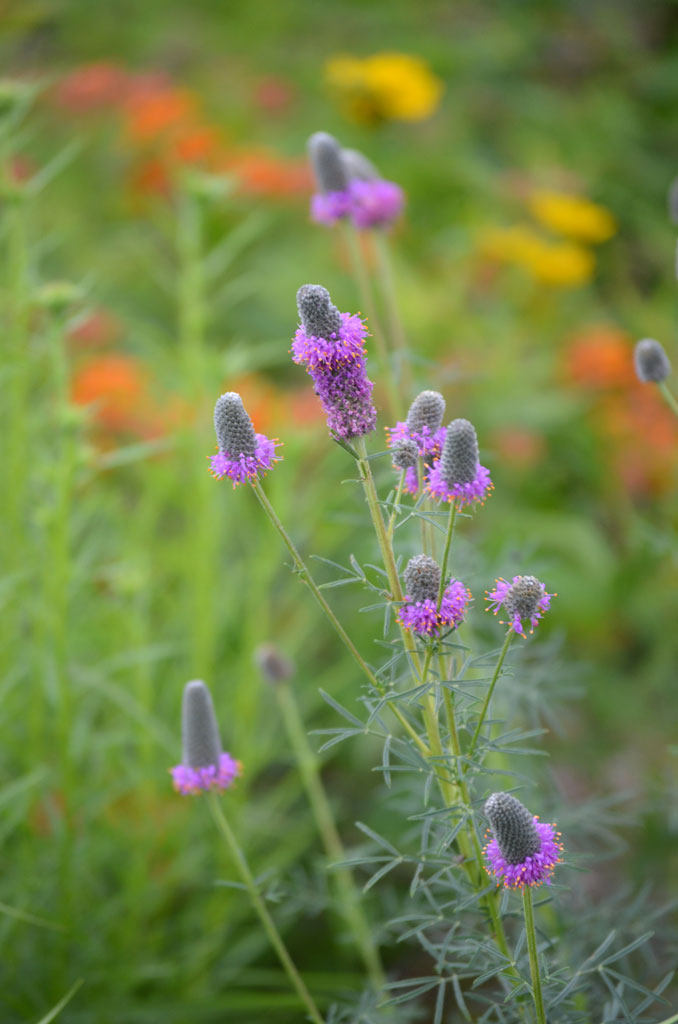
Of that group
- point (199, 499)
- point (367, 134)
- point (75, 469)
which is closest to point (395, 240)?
point (367, 134)

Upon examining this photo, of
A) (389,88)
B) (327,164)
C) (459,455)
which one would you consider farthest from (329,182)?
(389,88)

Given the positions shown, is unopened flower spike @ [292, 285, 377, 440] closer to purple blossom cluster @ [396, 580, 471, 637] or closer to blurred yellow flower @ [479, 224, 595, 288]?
purple blossom cluster @ [396, 580, 471, 637]

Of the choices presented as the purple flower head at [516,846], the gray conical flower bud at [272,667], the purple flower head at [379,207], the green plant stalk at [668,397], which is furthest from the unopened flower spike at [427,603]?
the purple flower head at [379,207]

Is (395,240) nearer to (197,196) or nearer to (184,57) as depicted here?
(184,57)

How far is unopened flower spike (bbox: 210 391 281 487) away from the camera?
542 millimetres

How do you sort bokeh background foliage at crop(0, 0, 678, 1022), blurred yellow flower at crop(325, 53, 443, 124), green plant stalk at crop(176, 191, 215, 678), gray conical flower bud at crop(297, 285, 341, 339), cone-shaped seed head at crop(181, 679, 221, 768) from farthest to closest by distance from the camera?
blurred yellow flower at crop(325, 53, 443, 124)
green plant stalk at crop(176, 191, 215, 678)
bokeh background foliage at crop(0, 0, 678, 1022)
cone-shaped seed head at crop(181, 679, 221, 768)
gray conical flower bud at crop(297, 285, 341, 339)

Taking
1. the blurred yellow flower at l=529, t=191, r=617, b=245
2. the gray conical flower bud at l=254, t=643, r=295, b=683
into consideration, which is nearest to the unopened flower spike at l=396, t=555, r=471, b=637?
the gray conical flower bud at l=254, t=643, r=295, b=683

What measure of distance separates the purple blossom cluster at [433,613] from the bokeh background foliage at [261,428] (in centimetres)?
33

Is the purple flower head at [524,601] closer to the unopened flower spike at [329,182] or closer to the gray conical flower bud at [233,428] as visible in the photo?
the gray conical flower bud at [233,428]

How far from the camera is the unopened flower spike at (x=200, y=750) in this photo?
0.69 meters

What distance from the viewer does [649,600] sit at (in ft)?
5.34

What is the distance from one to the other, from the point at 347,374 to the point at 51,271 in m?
2.49

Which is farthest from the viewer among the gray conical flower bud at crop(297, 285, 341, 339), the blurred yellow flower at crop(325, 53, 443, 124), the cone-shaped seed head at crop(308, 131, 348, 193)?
the blurred yellow flower at crop(325, 53, 443, 124)

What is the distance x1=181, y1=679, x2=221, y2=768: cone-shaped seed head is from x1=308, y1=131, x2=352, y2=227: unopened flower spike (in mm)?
466
